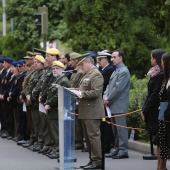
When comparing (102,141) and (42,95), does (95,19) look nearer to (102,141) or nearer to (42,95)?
(42,95)

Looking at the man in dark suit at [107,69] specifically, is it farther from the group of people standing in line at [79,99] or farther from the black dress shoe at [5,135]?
the black dress shoe at [5,135]

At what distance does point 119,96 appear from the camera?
57.2 feet

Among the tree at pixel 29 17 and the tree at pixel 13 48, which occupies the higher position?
the tree at pixel 29 17

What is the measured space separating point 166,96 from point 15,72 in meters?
8.99

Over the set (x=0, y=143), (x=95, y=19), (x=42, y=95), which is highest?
(x=95, y=19)

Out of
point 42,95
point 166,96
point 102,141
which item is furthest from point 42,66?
point 166,96

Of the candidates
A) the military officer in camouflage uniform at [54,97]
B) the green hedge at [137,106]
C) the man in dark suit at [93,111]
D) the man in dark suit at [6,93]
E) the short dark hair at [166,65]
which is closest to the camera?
the short dark hair at [166,65]

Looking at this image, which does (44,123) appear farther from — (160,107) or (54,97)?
(160,107)

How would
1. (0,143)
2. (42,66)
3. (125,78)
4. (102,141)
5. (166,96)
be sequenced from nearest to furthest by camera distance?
(166,96), (102,141), (125,78), (42,66), (0,143)

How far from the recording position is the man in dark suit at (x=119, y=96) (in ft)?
56.9

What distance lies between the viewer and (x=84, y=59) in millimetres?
15633

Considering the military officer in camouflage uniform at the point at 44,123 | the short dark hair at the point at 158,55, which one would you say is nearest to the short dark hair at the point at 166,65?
the short dark hair at the point at 158,55

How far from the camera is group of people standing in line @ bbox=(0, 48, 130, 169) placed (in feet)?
50.8

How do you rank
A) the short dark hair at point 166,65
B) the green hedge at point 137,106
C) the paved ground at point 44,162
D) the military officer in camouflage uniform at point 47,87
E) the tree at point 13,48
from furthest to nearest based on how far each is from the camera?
the tree at point 13,48
the green hedge at point 137,106
the military officer in camouflage uniform at point 47,87
the paved ground at point 44,162
the short dark hair at point 166,65
